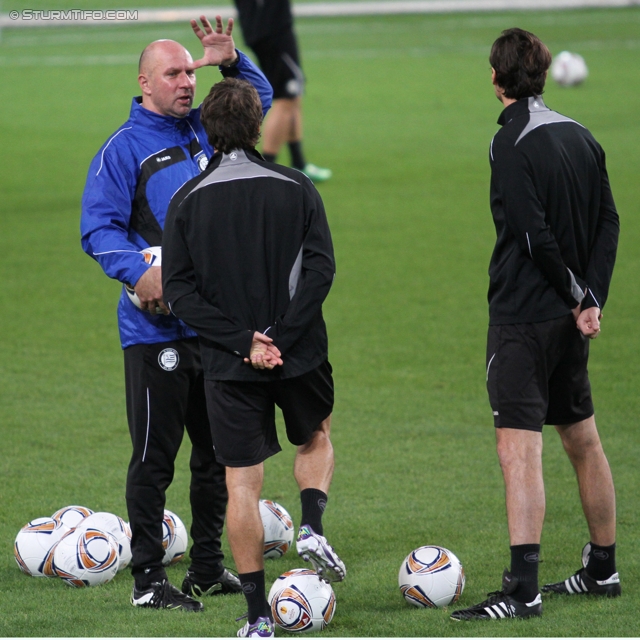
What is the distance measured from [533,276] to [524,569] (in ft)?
3.63

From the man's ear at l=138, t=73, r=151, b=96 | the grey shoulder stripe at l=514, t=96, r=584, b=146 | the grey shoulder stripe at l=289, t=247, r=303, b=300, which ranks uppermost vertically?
the man's ear at l=138, t=73, r=151, b=96

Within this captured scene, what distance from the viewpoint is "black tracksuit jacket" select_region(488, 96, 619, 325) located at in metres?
4.30

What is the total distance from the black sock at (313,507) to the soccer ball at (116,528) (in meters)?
1.13

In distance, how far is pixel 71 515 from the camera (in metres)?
5.32

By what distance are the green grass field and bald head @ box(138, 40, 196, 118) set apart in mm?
2046

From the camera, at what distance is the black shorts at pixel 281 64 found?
1346 cm

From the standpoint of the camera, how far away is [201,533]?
16.3 feet

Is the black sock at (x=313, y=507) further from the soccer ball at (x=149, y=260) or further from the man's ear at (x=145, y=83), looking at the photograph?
the man's ear at (x=145, y=83)

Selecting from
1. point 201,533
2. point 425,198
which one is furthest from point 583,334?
point 425,198

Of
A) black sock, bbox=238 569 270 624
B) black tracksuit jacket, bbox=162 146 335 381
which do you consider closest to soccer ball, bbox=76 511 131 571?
black sock, bbox=238 569 270 624

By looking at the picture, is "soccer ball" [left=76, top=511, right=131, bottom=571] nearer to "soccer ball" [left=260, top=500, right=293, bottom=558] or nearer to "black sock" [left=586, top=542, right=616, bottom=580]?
"soccer ball" [left=260, top=500, right=293, bottom=558]

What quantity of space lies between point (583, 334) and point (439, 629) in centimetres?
124

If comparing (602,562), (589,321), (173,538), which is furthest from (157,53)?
(602,562)

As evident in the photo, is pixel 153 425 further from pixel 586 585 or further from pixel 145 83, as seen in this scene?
pixel 586 585
